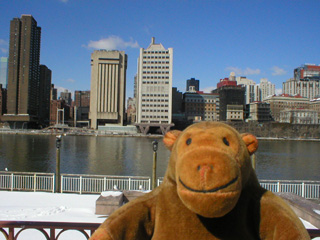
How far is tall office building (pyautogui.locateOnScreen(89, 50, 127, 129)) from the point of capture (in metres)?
132

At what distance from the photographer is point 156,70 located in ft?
338

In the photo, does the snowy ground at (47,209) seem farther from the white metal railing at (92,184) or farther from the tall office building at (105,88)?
the tall office building at (105,88)

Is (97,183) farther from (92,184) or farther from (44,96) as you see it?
(44,96)

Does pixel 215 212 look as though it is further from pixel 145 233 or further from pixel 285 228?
pixel 145 233

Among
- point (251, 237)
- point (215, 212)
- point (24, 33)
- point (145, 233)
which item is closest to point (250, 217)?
point (251, 237)

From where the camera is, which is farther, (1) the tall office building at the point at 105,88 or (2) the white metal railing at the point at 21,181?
(1) the tall office building at the point at 105,88

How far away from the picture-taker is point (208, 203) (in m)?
1.86

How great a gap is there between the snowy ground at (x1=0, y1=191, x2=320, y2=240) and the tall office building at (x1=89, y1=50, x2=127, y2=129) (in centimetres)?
12122

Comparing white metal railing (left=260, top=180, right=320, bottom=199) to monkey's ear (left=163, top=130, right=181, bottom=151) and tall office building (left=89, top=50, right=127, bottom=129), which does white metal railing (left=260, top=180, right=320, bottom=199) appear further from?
tall office building (left=89, top=50, right=127, bottom=129)

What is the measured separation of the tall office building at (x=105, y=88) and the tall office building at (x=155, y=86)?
107 ft

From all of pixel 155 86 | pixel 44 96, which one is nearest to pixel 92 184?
pixel 155 86

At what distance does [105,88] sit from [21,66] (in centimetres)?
5822

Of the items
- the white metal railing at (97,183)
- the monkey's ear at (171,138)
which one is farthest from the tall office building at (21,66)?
the monkey's ear at (171,138)

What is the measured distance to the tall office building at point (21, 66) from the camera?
147250 millimetres
